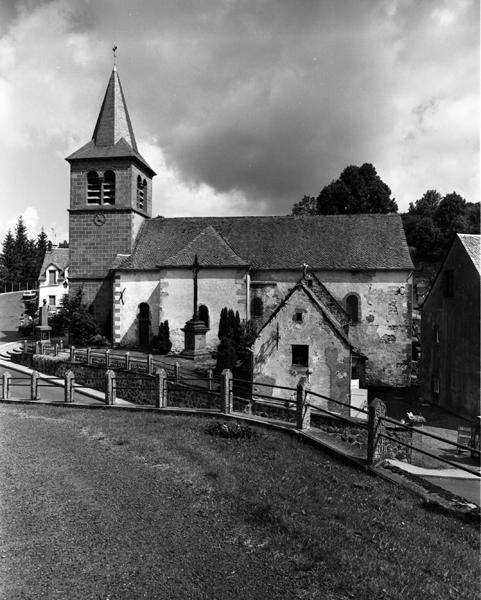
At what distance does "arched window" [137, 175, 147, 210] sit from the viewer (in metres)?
31.6

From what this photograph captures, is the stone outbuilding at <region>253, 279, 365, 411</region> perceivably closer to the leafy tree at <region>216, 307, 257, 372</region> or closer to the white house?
the leafy tree at <region>216, 307, 257, 372</region>

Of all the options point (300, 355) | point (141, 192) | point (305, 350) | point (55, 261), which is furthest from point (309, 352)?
point (55, 261)

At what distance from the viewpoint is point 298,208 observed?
67.2 metres

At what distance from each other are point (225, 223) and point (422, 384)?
53.9 feet

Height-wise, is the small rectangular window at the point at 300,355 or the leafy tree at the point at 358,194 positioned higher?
the leafy tree at the point at 358,194

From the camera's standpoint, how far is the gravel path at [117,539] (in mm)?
4676

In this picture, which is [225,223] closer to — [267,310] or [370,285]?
[267,310]

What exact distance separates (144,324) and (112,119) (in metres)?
14.8

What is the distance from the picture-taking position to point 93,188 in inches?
1211

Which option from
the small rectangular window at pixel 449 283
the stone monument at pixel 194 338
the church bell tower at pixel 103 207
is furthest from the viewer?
the church bell tower at pixel 103 207

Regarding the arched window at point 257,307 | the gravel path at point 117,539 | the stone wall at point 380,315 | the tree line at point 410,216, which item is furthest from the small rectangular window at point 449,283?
the tree line at point 410,216

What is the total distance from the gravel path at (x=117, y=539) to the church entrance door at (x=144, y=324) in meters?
20.3

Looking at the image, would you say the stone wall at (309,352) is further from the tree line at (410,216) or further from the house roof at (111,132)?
the tree line at (410,216)

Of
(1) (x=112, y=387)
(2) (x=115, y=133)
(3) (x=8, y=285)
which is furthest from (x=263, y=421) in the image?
(3) (x=8, y=285)
